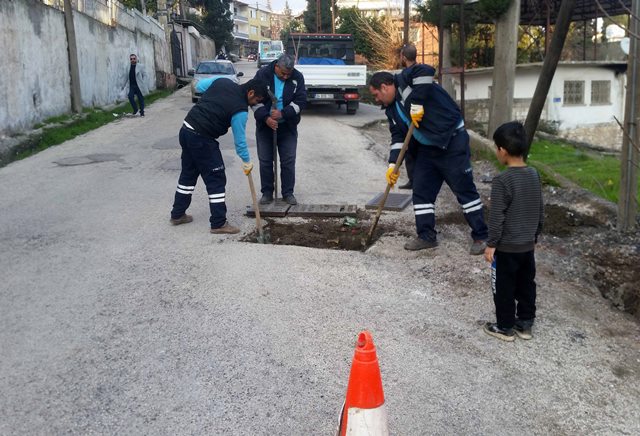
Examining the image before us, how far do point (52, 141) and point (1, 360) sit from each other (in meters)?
10.5

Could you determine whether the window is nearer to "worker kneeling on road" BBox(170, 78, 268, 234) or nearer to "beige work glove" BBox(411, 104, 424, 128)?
"beige work glove" BBox(411, 104, 424, 128)

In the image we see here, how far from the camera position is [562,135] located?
21.8 metres

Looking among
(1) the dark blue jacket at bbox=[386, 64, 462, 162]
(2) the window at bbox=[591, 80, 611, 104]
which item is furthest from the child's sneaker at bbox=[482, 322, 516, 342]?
(2) the window at bbox=[591, 80, 611, 104]

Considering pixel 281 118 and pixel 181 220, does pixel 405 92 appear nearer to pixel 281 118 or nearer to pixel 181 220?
pixel 281 118

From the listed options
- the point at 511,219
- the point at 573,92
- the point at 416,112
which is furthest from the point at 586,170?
the point at 573,92

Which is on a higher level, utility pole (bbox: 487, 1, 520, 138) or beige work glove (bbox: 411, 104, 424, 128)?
utility pole (bbox: 487, 1, 520, 138)

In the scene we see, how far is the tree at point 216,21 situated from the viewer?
53656 mm

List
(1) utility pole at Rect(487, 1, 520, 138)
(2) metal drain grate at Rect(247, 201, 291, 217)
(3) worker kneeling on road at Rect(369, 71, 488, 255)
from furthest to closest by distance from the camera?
(1) utility pole at Rect(487, 1, 520, 138)
(2) metal drain grate at Rect(247, 201, 291, 217)
(3) worker kneeling on road at Rect(369, 71, 488, 255)

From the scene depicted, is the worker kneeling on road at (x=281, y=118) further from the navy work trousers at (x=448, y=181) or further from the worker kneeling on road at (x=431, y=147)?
the navy work trousers at (x=448, y=181)

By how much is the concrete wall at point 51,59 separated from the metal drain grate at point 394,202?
8.04m

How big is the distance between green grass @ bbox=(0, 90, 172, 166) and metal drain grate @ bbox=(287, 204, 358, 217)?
21.0ft

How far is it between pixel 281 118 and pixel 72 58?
1091cm

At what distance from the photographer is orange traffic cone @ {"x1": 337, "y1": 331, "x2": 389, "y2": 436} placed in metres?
2.64

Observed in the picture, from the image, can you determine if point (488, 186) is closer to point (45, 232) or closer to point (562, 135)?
point (45, 232)
